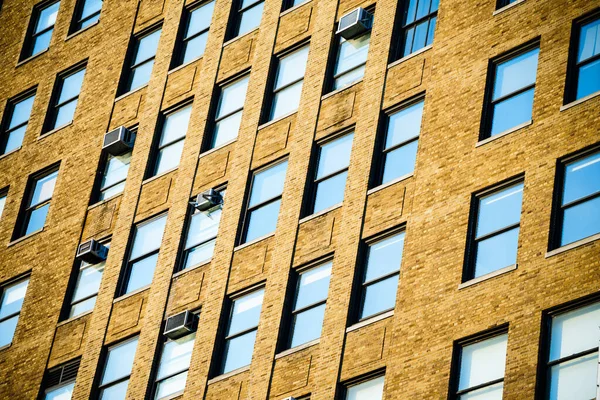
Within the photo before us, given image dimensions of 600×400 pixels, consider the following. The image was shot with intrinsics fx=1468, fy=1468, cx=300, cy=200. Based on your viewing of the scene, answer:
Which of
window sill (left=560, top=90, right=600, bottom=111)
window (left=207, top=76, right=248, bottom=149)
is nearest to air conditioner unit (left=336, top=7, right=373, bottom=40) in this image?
window (left=207, top=76, right=248, bottom=149)

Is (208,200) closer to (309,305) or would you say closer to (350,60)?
(309,305)

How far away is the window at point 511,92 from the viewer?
32250 mm

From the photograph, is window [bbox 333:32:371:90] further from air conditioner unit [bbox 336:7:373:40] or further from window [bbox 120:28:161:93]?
window [bbox 120:28:161:93]

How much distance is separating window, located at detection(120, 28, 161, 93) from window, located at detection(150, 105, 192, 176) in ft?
7.15

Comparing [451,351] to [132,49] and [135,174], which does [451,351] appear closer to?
[135,174]

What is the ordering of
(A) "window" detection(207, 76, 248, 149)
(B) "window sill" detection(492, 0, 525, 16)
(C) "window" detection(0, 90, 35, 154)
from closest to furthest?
(B) "window sill" detection(492, 0, 525, 16), (A) "window" detection(207, 76, 248, 149), (C) "window" detection(0, 90, 35, 154)

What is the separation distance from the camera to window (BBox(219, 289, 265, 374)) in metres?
34.2

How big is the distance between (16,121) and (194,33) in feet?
24.4

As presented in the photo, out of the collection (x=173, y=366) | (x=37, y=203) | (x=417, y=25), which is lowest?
(x=173, y=366)

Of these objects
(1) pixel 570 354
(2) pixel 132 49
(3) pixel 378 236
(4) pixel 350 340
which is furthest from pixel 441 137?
(2) pixel 132 49

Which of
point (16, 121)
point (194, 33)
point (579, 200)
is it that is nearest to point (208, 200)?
point (194, 33)

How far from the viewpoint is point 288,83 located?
1508 inches

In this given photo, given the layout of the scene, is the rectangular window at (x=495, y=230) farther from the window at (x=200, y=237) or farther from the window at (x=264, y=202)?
the window at (x=200, y=237)

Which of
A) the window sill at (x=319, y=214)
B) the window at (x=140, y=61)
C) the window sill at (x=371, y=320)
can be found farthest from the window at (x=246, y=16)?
the window sill at (x=371, y=320)
